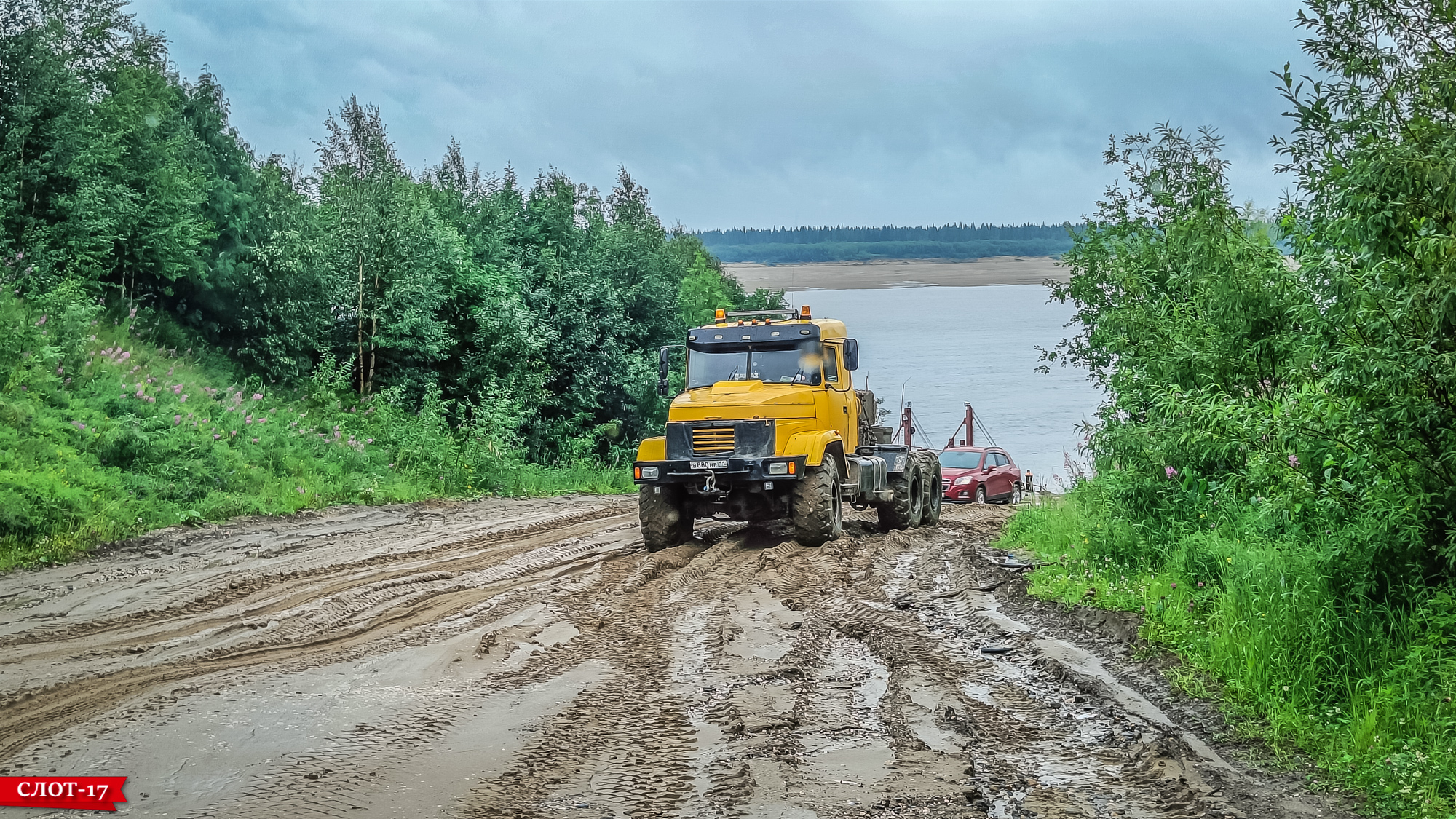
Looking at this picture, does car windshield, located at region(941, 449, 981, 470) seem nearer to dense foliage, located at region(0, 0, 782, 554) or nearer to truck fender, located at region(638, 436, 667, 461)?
dense foliage, located at region(0, 0, 782, 554)

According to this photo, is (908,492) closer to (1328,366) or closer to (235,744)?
(1328,366)

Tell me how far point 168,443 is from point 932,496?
40.8ft

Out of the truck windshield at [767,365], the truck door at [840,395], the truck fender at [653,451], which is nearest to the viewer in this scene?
the truck fender at [653,451]

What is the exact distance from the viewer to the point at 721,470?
14734mm

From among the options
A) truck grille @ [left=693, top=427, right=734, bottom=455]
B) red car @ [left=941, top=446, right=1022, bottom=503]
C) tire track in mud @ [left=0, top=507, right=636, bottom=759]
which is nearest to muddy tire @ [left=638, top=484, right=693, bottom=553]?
truck grille @ [left=693, top=427, right=734, bottom=455]

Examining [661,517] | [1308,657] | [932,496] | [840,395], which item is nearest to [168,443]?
[661,517]

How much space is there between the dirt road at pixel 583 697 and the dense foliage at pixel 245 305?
388 centimetres

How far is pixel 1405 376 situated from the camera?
533cm

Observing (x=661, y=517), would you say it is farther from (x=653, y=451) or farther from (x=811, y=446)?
(x=811, y=446)

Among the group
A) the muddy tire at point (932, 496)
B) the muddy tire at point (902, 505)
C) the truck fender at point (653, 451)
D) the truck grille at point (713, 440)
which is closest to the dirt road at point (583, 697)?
the truck grille at point (713, 440)

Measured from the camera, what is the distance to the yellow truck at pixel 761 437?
1477 centimetres

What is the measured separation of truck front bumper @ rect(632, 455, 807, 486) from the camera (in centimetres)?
1455

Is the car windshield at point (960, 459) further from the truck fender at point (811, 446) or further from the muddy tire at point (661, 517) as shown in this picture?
the muddy tire at point (661, 517)

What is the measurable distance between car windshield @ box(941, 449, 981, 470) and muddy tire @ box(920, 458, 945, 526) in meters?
6.93
